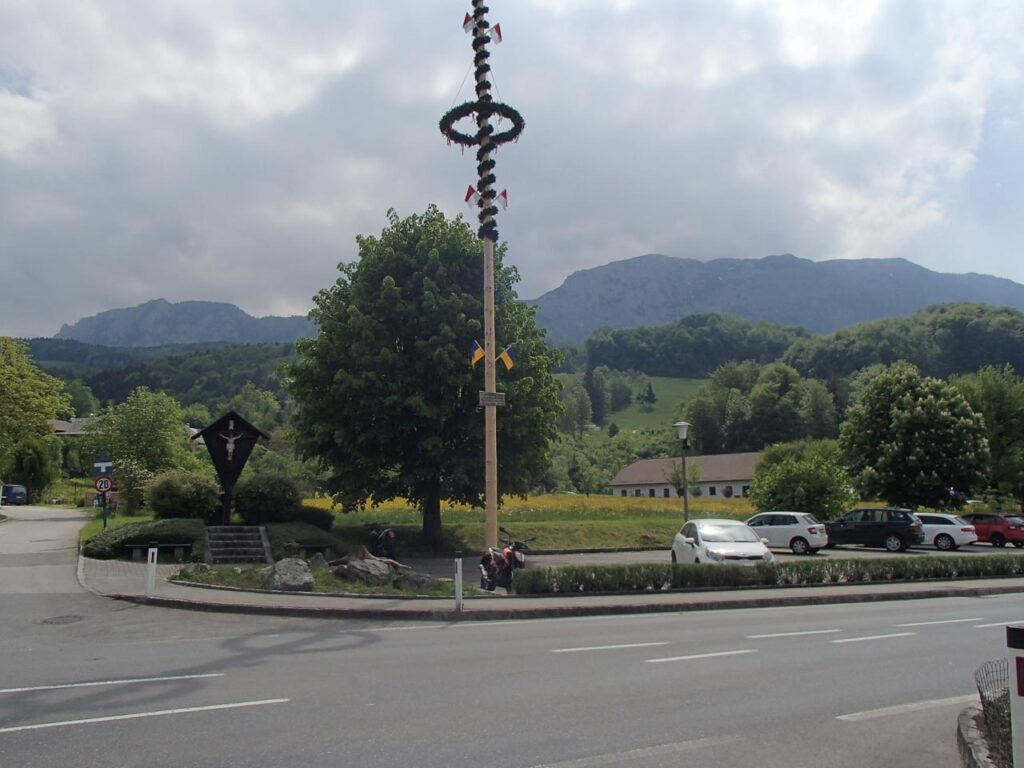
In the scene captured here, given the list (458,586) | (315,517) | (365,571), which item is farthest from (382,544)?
(458,586)

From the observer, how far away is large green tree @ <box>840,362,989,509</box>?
135 ft

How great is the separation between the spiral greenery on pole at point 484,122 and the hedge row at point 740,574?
26.4 feet

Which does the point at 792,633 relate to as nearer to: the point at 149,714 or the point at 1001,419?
the point at 149,714

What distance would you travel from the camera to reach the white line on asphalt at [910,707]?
7.29 meters

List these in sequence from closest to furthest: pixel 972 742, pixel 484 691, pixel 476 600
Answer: pixel 972 742
pixel 484 691
pixel 476 600

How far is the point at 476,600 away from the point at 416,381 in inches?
522

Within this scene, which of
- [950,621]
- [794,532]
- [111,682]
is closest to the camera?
[111,682]

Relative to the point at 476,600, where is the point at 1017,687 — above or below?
above

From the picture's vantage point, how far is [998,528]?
36.2 metres

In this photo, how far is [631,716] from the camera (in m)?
7.08

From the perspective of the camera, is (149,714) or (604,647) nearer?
(149,714)

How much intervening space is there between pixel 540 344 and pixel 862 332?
145 metres

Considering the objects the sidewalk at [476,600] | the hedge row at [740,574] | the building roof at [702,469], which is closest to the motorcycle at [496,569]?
the hedge row at [740,574]

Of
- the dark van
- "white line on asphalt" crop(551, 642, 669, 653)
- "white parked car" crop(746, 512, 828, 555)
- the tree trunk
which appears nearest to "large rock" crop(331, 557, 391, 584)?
"white line on asphalt" crop(551, 642, 669, 653)
